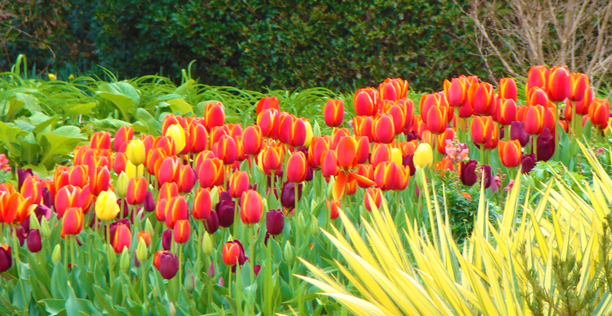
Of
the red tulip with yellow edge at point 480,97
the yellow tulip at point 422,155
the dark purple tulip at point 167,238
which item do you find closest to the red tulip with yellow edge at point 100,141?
the dark purple tulip at point 167,238

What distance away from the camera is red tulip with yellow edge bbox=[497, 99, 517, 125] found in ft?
8.65

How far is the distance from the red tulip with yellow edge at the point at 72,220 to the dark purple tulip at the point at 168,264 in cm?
30

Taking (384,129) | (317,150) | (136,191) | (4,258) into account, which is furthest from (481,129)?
(4,258)

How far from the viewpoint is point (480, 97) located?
101 inches

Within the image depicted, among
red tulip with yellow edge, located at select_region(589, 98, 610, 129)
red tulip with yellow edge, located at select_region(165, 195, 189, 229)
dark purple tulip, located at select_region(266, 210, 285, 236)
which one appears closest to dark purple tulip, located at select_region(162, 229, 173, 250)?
red tulip with yellow edge, located at select_region(165, 195, 189, 229)

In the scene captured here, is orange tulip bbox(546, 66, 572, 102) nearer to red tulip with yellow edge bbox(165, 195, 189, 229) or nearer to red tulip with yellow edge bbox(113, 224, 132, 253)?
red tulip with yellow edge bbox(165, 195, 189, 229)

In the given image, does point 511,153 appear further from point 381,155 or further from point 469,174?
point 381,155

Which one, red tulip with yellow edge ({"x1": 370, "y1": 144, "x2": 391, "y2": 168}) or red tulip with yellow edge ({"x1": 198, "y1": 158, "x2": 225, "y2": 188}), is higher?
red tulip with yellow edge ({"x1": 370, "y1": 144, "x2": 391, "y2": 168})

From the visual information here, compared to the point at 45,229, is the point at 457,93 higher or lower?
higher

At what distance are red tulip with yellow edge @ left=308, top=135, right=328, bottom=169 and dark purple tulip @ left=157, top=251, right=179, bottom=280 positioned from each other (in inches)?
24.3

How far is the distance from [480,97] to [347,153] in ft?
3.15

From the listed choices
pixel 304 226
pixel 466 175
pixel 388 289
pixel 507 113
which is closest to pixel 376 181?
pixel 304 226

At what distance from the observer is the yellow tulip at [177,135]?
7.13ft

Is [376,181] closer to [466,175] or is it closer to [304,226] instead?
[304,226]
